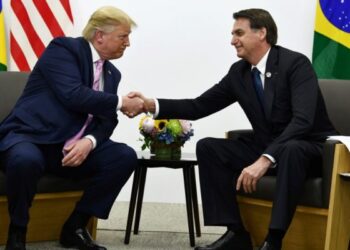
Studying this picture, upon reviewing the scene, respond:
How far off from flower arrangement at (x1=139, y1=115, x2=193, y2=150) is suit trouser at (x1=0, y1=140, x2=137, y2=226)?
28 centimetres

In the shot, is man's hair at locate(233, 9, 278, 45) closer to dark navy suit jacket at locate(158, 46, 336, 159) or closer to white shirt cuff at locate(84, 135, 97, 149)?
dark navy suit jacket at locate(158, 46, 336, 159)

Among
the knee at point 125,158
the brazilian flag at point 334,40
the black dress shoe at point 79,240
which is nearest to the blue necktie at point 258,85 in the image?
the knee at point 125,158

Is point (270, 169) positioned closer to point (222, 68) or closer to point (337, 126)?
point (337, 126)

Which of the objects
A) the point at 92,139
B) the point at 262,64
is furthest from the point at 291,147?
the point at 92,139

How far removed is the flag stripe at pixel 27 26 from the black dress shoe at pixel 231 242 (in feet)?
7.40

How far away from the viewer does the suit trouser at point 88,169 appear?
2957 millimetres

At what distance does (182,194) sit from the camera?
501cm

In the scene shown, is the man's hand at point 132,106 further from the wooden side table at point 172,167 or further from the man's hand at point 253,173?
the man's hand at point 253,173

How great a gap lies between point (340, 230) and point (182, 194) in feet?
6.99

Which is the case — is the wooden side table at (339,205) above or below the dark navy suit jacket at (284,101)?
below

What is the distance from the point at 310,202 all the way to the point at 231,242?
0.41 m

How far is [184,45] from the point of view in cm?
490

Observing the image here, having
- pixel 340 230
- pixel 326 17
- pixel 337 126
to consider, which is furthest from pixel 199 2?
pixel 340 230

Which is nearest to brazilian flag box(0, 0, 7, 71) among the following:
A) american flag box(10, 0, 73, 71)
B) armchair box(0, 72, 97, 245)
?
american flag box(10, 0, 73, 71)
